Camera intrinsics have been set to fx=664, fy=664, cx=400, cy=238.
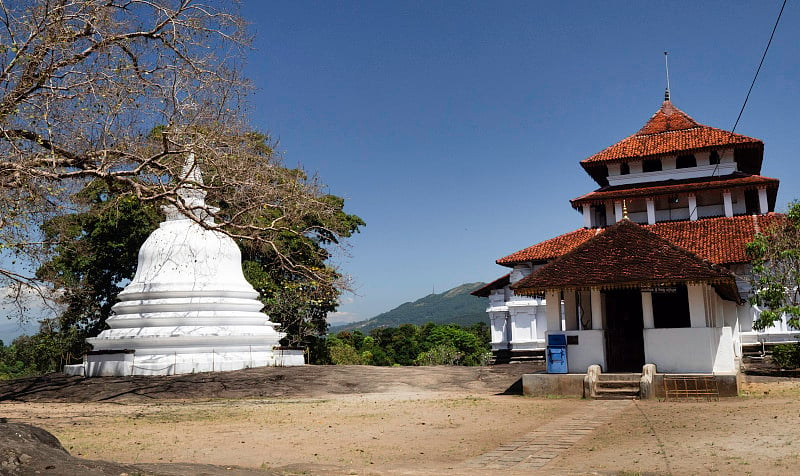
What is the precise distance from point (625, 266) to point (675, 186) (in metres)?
17.8

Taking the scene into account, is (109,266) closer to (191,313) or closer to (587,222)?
(191,313)

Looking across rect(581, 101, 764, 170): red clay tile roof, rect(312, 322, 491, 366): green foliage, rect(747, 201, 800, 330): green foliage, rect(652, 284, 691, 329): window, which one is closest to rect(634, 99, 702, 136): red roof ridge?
rect(581, 101, 764, 170): red clay tile roof

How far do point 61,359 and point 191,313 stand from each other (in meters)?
16.4

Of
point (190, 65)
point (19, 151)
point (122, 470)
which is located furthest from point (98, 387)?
point (122, 470)

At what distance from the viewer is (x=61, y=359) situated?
33062mm

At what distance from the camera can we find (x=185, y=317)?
20578mm

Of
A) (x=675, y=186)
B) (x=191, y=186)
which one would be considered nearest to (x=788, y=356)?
(x=675, y=186)

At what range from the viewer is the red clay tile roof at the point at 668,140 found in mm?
31406

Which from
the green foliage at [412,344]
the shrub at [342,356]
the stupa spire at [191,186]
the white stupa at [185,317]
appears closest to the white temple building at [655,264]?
the stupa spire at [191,186]

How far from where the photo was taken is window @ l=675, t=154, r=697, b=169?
3294 cm

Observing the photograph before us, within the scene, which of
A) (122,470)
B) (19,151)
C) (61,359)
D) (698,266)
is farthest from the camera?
(61,359)

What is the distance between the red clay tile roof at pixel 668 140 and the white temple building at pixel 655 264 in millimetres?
53

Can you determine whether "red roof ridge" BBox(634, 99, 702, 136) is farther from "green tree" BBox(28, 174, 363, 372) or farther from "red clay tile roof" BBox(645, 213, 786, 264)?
"green tree" BBox(28, 174, 363, 372)

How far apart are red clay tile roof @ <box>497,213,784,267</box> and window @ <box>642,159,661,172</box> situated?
3.86m
